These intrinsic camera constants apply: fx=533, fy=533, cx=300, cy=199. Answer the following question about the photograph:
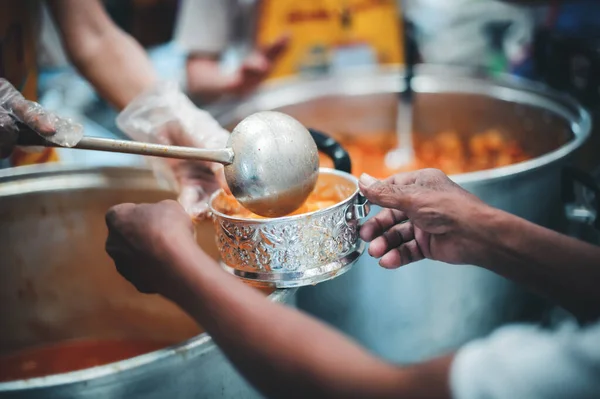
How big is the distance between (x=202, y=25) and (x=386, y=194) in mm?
1775

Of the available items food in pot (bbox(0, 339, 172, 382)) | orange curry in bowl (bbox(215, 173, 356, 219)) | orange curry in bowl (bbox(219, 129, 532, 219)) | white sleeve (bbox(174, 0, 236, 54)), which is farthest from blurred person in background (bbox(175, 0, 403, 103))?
orange curry in bowl (bbox(215, 173, 356, 219))

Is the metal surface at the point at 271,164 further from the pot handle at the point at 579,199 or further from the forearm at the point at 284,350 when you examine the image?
the pot handle at the point at 579,199

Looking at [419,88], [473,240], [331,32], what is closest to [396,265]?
[473,240]

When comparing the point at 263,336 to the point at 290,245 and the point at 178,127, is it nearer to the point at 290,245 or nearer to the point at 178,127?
the point at 290,245

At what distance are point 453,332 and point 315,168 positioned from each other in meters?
0.54

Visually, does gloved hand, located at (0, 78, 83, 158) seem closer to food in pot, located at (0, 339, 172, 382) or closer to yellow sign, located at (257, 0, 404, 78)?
food in pot, located at (0, 339, 172, 382)

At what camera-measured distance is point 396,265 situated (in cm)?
79

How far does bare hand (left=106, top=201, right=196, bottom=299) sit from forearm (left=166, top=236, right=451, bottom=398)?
0.03 m

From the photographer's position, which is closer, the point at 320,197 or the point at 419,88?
the point at 320,197

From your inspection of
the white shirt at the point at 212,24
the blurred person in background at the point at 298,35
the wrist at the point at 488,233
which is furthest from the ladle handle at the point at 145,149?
the white shirt at the point at 212,24

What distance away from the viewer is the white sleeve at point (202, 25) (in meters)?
2.25

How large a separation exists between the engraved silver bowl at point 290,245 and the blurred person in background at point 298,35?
1.50m

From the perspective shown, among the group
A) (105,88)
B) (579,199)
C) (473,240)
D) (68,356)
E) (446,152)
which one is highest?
(105,88)

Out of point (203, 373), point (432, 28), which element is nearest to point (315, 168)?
point (203, 373)
